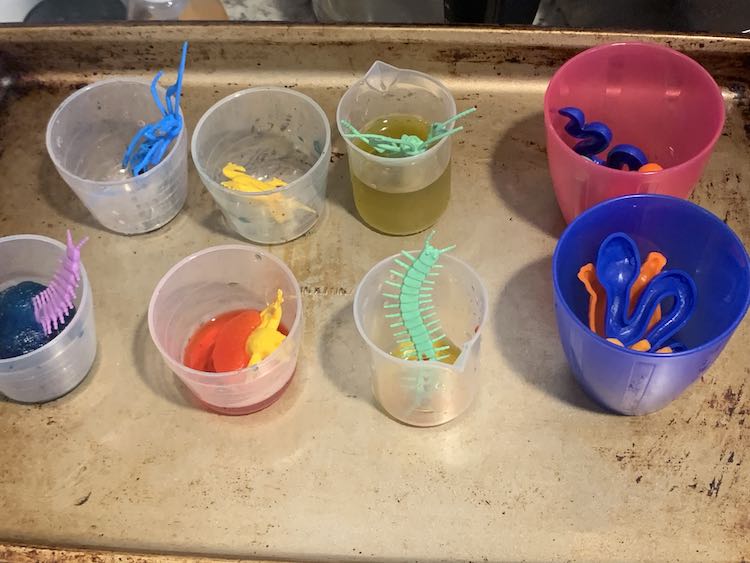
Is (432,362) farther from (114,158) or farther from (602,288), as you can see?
(114,158)

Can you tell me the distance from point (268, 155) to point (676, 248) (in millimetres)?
434

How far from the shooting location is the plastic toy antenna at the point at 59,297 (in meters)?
0.70

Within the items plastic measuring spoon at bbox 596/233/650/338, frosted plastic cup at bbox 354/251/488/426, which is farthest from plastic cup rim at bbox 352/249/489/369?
plastic measuring spoon at bbox 596/233/650/338

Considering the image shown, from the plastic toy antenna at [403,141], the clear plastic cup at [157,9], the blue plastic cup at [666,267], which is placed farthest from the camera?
the clear plastic cup at [157,9]

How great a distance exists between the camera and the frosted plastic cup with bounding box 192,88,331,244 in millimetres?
771

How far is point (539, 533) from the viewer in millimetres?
631

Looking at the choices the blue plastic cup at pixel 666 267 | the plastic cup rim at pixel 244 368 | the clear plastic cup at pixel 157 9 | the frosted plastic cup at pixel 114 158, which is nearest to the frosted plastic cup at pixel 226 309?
the plastic cup rim at pixel 244 368

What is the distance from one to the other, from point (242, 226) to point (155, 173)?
0.10 meters

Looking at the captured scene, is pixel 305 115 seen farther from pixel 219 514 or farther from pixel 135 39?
pixel 219 514

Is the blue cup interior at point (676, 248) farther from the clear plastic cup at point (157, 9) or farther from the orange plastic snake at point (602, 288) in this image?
the clear plastic cup at point (157, 9)

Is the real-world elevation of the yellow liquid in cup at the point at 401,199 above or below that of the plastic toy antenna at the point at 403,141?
below

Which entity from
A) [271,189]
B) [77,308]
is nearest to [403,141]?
[271,189]

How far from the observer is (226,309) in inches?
30.4

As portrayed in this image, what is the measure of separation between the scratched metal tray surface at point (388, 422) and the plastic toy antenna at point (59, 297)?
64 millimetres
